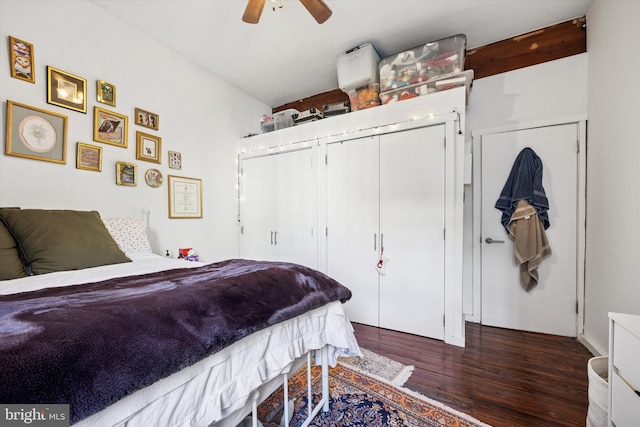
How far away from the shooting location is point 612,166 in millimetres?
1942

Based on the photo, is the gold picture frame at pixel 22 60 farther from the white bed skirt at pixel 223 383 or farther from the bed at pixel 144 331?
the white bed skirt at pixel 223 383

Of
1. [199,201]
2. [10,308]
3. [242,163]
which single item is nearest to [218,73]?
[242,163]

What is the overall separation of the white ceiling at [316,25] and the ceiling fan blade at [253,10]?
42 cm

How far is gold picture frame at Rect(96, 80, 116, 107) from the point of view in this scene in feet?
7.08

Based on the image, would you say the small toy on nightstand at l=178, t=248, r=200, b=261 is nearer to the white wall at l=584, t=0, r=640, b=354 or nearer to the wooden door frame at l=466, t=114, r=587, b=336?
the wooden door frame at l=466, t=114, r=587, b=336

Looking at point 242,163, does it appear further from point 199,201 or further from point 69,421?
point 69,421

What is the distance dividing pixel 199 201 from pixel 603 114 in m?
3.82

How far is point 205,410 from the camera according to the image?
805 millimetres

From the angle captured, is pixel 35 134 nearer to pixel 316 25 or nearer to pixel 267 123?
pixel 267 123

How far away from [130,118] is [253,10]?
1493 mm

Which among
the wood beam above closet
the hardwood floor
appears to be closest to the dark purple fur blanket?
the hardwood floor

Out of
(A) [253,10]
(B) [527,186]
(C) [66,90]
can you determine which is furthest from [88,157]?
(B) [527,186]

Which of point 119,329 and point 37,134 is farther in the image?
point 37,134

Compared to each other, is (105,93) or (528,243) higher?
(105,93)
